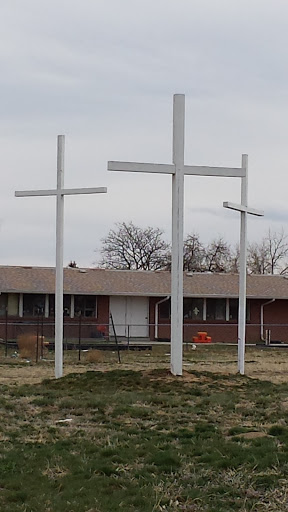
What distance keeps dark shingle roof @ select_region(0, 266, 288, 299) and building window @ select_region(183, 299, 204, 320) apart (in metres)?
0.70

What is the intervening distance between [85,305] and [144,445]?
104ft

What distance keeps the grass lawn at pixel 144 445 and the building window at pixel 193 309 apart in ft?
84.9

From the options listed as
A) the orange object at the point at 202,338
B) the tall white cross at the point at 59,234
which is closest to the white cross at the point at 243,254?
the tall white cross at the point at 59,234

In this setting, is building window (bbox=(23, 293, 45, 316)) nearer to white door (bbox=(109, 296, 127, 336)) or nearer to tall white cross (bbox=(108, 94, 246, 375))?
white door (bbox=(109, 296, 127, 336))

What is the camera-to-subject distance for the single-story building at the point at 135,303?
4012 cm

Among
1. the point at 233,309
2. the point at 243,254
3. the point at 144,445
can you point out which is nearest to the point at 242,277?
the point at 243,254

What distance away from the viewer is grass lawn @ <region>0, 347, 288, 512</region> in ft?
24.8

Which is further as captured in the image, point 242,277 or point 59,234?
point 242,277

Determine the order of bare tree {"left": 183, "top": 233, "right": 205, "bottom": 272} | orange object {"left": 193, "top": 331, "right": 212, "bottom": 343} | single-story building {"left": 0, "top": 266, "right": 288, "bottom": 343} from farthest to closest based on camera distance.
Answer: bare tree {"left": 183, "top": 233, "right": 205, "bottom": 272}
single-story building {"left": 0, "top": 266, "right": 288, "bottom": 343}
orange object {"left": 193, "top": 331, "right": 212, "bottom": 343}

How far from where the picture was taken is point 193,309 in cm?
4241

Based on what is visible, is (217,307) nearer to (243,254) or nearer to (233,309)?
(233,309)

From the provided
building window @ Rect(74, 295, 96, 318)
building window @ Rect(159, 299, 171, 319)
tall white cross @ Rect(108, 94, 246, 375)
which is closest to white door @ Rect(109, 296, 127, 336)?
building window @ Rect(74, 295, 96, 318)

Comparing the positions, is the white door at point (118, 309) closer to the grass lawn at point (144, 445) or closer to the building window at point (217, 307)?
the building window at point (217, 307)

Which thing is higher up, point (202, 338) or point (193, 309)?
point (193, 309)
